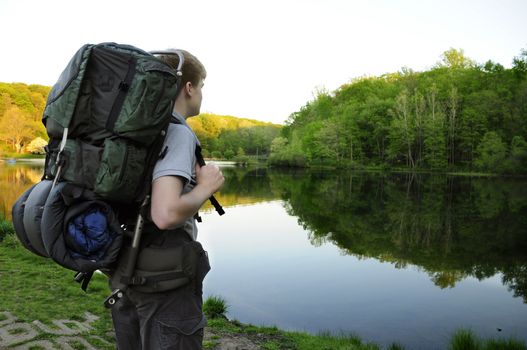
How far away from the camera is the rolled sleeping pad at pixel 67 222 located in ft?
5.56

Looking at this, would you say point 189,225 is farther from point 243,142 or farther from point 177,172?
point 243,142

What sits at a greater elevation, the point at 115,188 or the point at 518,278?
the point at 115,188

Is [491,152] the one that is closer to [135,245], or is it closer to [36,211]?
[135,245]

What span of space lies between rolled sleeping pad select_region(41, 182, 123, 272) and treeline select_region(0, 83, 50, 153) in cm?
7371

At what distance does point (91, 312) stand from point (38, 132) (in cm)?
9596

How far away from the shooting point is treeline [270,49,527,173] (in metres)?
53.1

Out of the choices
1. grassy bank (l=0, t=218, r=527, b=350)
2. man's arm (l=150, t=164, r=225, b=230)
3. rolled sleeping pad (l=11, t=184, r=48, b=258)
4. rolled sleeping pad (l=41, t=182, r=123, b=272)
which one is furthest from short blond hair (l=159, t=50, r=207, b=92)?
grassy bank (l=0, t=218, r=527, b=350)

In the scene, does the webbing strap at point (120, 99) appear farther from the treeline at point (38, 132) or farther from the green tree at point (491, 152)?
the treeline at point (38, 132)

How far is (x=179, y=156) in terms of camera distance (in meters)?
1.71

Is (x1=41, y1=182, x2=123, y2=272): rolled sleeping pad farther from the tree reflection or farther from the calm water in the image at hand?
the tree reflection

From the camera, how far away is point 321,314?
8.01 meters

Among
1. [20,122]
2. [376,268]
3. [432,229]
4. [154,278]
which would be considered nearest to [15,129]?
[20,122]

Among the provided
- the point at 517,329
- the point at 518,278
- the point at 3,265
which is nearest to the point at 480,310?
the point at 517,329

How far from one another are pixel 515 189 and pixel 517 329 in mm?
28272
